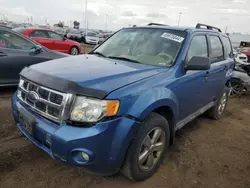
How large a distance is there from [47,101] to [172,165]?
1.80 meters

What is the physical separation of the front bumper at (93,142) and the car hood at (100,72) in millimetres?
363

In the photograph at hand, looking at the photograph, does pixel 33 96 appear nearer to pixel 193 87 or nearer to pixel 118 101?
pixel 118 101

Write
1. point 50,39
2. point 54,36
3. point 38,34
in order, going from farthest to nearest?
1. point 54,36
2. point 50,39
3. point 38,34

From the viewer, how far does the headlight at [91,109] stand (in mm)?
2104

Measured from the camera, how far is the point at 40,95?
2.37 metres

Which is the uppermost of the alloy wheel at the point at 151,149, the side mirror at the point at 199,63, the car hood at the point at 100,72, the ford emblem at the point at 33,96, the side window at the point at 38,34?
the side mirror at the point at 199,63

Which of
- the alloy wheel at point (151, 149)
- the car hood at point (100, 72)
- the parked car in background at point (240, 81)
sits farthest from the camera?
the parked car in background at point (240, 81)

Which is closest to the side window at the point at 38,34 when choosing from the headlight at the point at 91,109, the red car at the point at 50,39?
the red car at the point at 50,39

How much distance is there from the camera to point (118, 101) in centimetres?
215

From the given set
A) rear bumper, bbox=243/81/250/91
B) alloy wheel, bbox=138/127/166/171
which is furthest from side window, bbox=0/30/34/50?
rear bumper, bbox=243/81/250/91

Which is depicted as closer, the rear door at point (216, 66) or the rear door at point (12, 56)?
→ the rear door at point (216, 66)

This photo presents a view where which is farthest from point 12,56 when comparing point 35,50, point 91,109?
point 91,109

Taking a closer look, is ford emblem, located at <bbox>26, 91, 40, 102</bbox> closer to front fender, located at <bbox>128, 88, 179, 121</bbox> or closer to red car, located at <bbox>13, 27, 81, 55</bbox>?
front fender, located at <bbox>128, 88, 179, 121</bbox>

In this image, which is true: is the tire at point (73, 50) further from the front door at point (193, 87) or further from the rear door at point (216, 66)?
the front door at point (193, 87)
